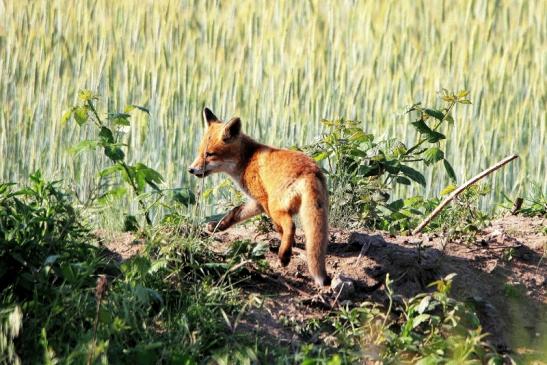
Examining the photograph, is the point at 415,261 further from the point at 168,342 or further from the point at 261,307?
the point at 168,342

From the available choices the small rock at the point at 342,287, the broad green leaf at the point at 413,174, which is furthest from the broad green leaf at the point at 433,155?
the small rock at the point at 342,287

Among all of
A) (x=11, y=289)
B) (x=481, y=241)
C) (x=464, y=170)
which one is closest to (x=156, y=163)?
(x=464, y=170)

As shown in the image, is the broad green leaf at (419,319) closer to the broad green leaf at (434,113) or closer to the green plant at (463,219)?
the green plant at (463,219)

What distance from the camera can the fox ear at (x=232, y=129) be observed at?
5.89 metres

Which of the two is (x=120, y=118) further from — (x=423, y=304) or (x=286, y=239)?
(x=423, y=304)

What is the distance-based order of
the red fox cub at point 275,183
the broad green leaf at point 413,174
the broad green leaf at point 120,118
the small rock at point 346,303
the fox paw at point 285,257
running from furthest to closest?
the broad green leaf at point 413,174
the broad green leaf at point 120,118
the fox paw at point 285,257
the red fox cub at point 275,183
the small rock at point 346,303

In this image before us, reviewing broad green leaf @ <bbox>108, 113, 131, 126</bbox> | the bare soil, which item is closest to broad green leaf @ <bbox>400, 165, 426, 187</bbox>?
the bare soil

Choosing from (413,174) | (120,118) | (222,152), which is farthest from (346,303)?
(120,118)

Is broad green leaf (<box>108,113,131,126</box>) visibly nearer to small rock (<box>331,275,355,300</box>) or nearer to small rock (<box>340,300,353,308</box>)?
small rock (<box>331,275,355,300</box>)

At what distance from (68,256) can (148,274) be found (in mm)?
388

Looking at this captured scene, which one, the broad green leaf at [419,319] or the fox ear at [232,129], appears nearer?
the broad green leaf at [419,319]

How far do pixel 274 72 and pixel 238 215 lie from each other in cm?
285

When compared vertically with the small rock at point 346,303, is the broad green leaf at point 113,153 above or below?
above

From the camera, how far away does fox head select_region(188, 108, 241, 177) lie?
5.89 metres
